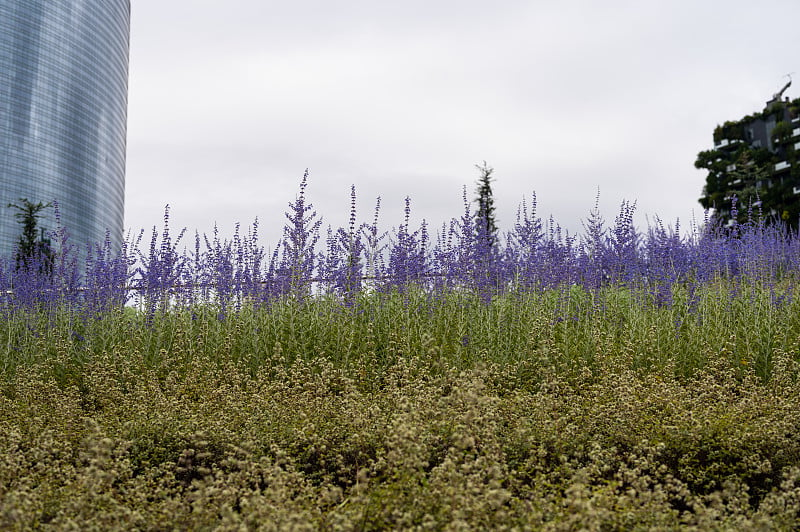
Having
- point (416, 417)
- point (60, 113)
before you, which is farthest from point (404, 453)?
point (60, 113)

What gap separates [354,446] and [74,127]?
255 feet

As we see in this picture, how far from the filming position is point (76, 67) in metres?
73.4

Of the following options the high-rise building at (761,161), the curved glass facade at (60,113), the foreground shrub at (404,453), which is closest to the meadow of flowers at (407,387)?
the foreground shrub at (404,453)

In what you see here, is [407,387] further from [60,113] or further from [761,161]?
[60,113]

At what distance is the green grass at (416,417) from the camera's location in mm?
2809

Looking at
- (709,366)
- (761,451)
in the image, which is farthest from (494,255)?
(761,451)

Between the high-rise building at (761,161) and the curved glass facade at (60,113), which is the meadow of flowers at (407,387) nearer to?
the high-rise building at (761,161)

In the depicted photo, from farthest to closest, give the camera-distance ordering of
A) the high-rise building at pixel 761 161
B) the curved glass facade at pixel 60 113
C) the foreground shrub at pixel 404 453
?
1. the curved glass facade at pixel 60 113
2. the high-rise building at pixel 761 161
3. the foreground shrub at pixel 404 453

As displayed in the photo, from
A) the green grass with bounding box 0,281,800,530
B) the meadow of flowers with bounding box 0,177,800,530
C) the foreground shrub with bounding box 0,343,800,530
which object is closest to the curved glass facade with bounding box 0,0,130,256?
the meadow of flowers with bounding box 0,177,800,530

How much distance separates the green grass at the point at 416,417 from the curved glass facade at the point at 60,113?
6711cm

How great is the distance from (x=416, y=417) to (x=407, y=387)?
3.27ft

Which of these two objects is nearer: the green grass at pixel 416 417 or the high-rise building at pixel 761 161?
the green grass at pixel 416 417

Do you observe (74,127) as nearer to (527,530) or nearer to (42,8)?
(42,8)

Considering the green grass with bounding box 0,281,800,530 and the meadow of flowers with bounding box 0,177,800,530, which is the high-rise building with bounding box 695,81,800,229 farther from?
the green grass with bounding box 0,281,800,530
